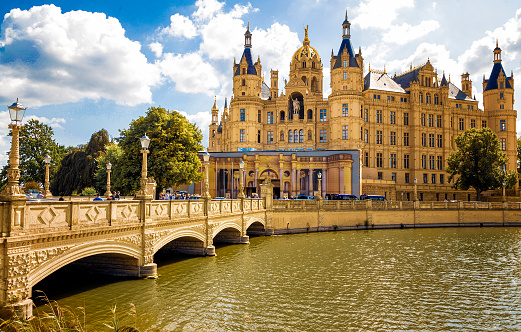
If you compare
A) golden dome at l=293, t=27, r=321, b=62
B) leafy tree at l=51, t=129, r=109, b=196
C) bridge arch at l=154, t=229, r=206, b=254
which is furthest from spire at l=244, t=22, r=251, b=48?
bridge arch at l=154, t=229, r=206, b=254

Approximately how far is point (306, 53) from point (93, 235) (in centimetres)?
7304

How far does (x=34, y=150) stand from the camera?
197 feet

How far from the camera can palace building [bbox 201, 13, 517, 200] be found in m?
71.6

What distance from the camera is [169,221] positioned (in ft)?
64.4

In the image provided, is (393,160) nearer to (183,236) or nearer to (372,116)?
(372,116)

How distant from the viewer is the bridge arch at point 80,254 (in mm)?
12016

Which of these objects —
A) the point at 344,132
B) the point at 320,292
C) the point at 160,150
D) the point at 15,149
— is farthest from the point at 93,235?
the point at 344,132

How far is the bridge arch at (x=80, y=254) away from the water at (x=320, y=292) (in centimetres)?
147

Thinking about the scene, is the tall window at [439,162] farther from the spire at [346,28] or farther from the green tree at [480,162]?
the spire at [346,28]

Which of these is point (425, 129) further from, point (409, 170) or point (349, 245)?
point (349, 245)

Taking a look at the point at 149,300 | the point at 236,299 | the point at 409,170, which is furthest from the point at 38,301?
the point at 409,170

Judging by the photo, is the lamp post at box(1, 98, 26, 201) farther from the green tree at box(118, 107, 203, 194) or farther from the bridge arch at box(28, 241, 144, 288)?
the green tree at box(118, 107, 203, 194)

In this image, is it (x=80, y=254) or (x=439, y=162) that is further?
(x=439, y=162)

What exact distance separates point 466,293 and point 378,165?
5998cm
